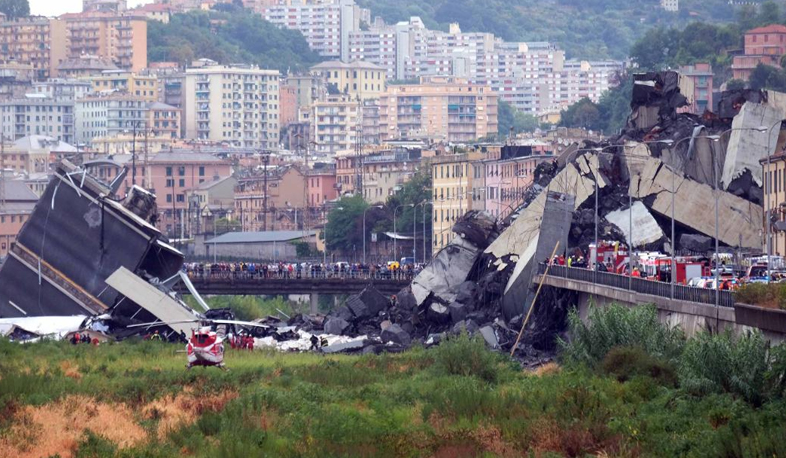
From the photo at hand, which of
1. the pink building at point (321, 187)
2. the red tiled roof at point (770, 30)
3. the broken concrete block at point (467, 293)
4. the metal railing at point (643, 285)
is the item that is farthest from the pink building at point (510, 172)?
the metal railing at point (643, 285)

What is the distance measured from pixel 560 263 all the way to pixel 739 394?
32.5 m

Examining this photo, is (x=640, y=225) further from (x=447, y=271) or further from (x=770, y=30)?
(x=770, y=30)

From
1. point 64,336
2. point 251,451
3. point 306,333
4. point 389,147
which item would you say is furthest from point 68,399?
point 389,147

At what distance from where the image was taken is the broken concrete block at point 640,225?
257ft

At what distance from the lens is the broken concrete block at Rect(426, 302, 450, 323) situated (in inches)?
3282

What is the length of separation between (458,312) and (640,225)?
8387mm

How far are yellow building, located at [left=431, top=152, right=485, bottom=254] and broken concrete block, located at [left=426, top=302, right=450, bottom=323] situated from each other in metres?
50.6

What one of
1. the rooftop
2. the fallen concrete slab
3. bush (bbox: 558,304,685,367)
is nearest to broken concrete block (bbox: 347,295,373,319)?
the fallen concrete slab

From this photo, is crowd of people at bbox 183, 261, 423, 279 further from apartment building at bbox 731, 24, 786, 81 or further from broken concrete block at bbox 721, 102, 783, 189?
apartment building at bbox 731, 24, 786, 81

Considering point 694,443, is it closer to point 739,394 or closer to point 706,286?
point 739,394

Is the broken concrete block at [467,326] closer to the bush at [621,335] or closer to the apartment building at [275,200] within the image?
the bush at [621,335]

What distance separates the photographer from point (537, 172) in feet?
316

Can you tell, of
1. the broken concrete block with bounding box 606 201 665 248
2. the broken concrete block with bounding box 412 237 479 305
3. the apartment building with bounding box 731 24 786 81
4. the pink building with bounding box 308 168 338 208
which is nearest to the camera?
the broken concrete block with bounding box 606 201 665 248

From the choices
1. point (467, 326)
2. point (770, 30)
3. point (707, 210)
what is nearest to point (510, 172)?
point (707, 210)
